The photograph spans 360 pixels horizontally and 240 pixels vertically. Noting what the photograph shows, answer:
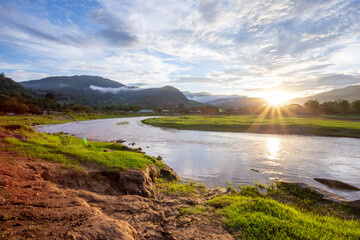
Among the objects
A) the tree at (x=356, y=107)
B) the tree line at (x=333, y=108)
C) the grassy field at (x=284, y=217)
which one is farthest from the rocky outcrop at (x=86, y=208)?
the tree at (x=356, y=107)

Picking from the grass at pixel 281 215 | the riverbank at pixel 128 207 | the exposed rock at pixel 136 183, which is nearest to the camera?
the riverbank at pixel 128 207

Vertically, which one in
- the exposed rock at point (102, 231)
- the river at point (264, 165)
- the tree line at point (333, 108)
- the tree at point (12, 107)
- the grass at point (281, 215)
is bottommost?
the river at point (264, 165)

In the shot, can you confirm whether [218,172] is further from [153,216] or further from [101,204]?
[101,204]

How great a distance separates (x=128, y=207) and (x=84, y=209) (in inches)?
73.3

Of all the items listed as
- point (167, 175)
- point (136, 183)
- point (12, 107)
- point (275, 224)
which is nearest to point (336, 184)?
point (275, 224)

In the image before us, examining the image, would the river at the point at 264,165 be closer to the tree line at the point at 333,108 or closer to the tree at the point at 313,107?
the tree line at the point at 333,108

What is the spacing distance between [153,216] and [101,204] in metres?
2.23

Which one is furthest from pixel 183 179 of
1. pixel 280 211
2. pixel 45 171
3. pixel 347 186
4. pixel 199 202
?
pixel 347 186

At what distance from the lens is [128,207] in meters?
7.63

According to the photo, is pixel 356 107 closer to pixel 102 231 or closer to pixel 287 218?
pixel 287 218

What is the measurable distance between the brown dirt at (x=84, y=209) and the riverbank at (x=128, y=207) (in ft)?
0.08

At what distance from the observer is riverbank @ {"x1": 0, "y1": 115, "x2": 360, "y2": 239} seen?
548cm

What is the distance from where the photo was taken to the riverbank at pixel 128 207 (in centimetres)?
548

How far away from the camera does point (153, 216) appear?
7.39m
